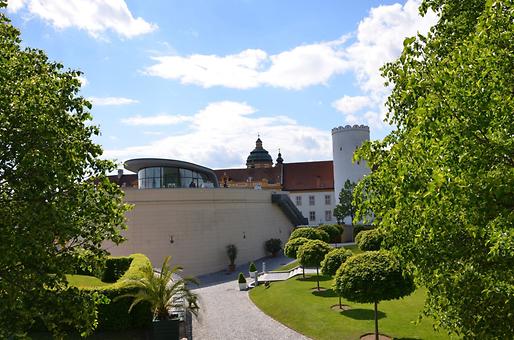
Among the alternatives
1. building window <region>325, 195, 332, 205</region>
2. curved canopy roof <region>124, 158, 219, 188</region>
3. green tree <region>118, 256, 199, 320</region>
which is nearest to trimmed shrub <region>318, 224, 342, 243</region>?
curved canopy roof <region>124, 158, 219, 188</region>

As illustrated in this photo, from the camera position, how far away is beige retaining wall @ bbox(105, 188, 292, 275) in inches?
1355

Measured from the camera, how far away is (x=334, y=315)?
17.3 metres

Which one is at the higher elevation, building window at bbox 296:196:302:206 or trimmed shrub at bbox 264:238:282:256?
building window at bbox 296:196:302:206

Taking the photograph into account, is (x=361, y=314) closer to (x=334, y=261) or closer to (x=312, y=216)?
(x=334, y=261)

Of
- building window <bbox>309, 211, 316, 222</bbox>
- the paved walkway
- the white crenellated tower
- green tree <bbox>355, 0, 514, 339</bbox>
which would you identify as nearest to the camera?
green tree <bbox>355, 0, 514, 339</bbox>

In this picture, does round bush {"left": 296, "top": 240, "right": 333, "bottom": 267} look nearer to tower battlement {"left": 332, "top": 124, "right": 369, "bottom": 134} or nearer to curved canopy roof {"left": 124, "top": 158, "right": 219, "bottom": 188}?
curved canopy roof {"left": 124, "top": 158, "right": 219, "bottom": 188}

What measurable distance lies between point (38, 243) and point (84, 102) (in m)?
2.67

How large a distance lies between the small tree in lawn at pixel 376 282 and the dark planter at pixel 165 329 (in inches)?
223

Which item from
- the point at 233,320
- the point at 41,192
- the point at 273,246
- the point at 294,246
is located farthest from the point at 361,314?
the point at 273,246

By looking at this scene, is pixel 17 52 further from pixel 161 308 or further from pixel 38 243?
pixel 161 308

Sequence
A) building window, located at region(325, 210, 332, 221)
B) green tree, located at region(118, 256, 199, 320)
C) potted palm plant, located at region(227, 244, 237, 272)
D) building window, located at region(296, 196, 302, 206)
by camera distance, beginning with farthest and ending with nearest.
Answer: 1. building window, located at region(296, 196, 302, 206)
2. building window, located at region(325, 210, 332, 221)
3. potted palm plant, located at region(227, 244, 237, 272)
4. green tree, located at region(118, 256, 199, 320)

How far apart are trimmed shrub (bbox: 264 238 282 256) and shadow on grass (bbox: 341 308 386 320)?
24.6 metres

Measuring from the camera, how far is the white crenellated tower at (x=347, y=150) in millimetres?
56625

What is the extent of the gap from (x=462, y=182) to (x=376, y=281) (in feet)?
29.8
